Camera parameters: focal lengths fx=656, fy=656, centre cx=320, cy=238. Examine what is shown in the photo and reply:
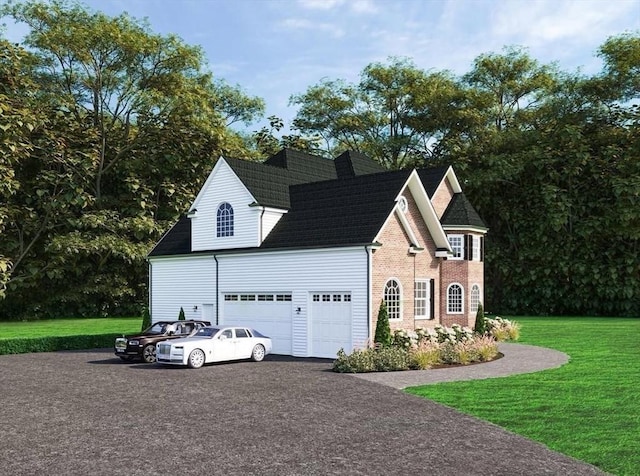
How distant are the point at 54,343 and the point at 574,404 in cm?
2319

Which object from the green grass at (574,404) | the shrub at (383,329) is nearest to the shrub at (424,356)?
the shrub at (383,329)

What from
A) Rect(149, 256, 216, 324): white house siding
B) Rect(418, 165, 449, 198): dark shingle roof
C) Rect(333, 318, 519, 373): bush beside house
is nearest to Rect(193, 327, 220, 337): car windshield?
Rect(333, 318, 519, 373): bush beside house

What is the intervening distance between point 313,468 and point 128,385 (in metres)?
9.91

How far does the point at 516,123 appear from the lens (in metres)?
64.2

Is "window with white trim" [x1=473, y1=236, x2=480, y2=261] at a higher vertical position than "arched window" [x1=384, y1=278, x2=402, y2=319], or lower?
higher

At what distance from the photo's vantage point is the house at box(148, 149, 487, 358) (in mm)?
25141

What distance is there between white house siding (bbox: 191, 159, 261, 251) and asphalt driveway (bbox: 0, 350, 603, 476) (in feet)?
33.6

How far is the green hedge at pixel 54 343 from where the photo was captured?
92.3 ft

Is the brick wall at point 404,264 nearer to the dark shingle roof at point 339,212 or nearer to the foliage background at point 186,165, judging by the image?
the dark shingle roof at point 339,212

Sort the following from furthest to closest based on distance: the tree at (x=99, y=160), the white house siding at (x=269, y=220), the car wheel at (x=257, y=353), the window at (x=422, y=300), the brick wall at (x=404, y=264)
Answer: the tree at (x=99, y=160), the white house siding at (x=269, y=220), the window at (x=422, y=300), the brick wall at (x=404, y=264), the car wheel at (x=257, y=353)

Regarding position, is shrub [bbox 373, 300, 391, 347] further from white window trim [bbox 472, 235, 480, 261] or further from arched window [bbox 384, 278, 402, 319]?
white window trim [bbox 472, 235, 480, 261]

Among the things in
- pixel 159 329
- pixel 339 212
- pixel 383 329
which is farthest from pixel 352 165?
pixel 159 329

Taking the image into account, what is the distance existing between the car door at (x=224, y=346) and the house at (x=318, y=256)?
3.53 meters

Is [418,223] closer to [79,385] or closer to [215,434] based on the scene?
[79,385]
